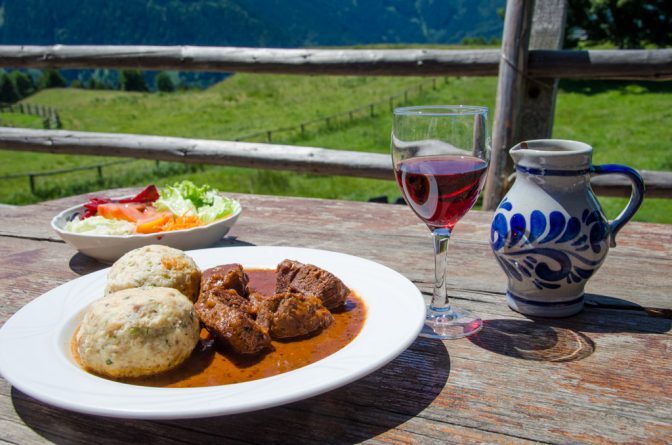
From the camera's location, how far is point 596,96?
104 ft

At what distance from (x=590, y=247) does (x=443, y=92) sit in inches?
1187

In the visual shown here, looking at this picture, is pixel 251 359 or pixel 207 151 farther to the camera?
pixel 207 151

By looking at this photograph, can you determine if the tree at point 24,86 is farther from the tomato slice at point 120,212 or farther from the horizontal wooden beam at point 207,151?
the tomato slice at point 120,212

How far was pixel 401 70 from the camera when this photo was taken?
4.08m

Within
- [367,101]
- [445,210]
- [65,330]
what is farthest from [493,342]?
[367,101]

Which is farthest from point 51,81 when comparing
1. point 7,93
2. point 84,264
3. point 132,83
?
point 84,264

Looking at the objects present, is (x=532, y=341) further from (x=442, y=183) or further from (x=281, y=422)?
(x=281, y=422)

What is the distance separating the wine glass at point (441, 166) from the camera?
3.99 feet

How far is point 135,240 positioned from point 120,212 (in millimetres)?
281

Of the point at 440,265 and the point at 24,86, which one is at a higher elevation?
the point at 440,265

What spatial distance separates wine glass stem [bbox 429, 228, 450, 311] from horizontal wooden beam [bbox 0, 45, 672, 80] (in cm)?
284

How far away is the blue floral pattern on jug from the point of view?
1.27 meters

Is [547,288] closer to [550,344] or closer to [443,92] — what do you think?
[550,344]

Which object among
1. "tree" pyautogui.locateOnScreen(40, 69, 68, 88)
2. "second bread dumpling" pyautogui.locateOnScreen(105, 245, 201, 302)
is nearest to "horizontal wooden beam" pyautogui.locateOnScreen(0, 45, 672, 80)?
"second bread dumpling" pyautogui.locateOnScreen(105, 245, 201, 302)
